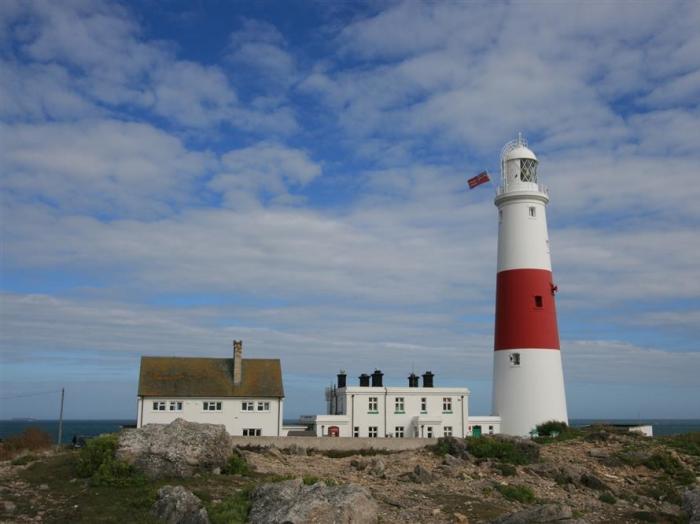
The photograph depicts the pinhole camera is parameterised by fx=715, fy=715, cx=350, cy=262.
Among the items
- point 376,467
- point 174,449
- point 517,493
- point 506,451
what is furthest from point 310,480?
point 506,451

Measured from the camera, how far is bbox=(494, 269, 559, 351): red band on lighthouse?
38719 millimetres

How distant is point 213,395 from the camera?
4312 centimetres

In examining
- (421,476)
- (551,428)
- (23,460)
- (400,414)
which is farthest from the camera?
(400,414)

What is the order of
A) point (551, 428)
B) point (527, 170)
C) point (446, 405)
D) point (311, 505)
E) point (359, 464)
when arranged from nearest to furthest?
point (311, 505) < point (359, 464) < point (551, 428) < point (527, 170) < point (446, 405)

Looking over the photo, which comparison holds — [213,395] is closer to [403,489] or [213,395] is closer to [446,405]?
[446,405]

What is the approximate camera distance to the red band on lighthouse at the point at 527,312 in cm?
3872

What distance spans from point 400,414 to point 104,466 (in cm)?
2597

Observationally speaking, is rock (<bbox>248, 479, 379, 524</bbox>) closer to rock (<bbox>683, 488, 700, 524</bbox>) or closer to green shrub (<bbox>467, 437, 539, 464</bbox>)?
rock (<bbox>683, 488, 700, 524</bbox>)

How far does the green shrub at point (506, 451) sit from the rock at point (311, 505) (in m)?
11.4

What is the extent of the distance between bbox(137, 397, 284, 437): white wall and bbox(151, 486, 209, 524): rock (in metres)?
22.8

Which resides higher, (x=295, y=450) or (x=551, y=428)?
(x=551, y=428)

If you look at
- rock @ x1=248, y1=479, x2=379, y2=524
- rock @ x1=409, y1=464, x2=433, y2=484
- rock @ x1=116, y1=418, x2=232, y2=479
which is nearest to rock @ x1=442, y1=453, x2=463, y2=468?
rock @ x1=409, y1=464, x2=433, y2=484

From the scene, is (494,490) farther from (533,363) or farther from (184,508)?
(533,363)

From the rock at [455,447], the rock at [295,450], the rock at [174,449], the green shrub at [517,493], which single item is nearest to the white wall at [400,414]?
the rock at [295,450]
